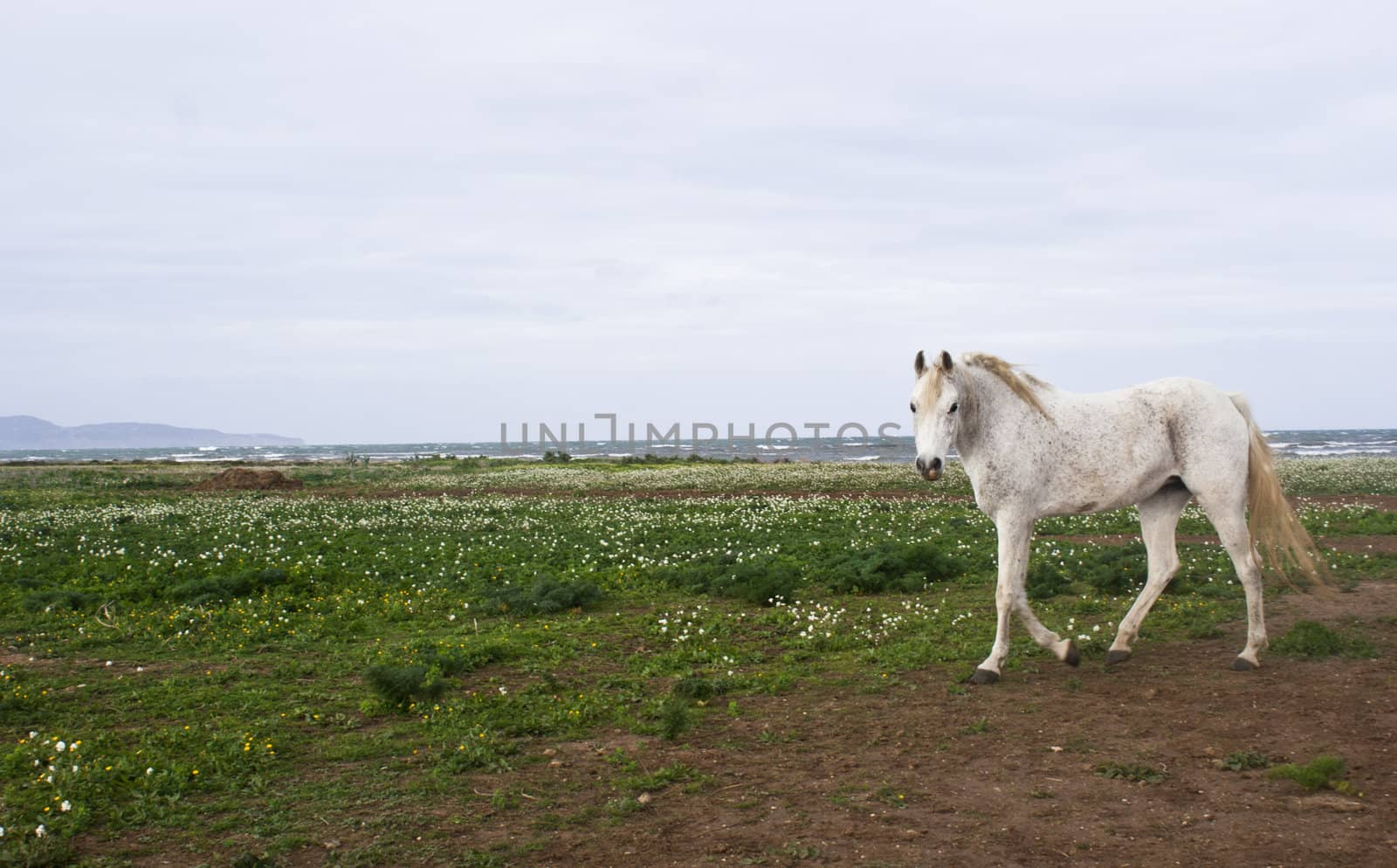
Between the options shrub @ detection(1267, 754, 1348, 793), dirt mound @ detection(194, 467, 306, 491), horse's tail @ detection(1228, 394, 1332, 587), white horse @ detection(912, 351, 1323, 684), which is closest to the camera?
shrub @ detection(1267, 754, 1348, 793)

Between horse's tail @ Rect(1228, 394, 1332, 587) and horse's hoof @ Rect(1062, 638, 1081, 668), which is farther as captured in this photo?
horse's tail @ Rect(1228, 394, 1332, 587)

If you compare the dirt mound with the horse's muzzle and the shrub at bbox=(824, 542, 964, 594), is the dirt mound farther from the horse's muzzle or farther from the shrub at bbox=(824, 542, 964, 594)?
the horse's muzzle

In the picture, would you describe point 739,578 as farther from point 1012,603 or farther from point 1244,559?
point 1244,559

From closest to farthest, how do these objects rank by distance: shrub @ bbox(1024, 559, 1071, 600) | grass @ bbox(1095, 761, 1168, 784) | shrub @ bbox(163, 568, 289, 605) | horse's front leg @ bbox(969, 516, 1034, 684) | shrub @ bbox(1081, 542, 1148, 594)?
1. grass @ bbox(1095, 761, 1168, 784)
2. horse's front leg @ bbox(969, 516, 1034, 684)
3. shrub @ bbox(1024, 559, 1071, 600)
4. shrub @ bbox(1081, 542, 1148, 594)
5. shrub @ bbox(163, 568, 289, 605)

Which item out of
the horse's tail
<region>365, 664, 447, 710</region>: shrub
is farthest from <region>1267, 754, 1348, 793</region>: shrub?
<region>365, 664, 447, 710</region>: shrub

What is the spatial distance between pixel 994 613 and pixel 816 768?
621cm

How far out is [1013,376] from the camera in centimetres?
925

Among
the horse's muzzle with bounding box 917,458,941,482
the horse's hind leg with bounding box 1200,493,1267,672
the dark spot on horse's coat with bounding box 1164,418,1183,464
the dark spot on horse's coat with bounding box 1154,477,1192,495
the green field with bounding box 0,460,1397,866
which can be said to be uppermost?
the dark spot on horse's coat with bounding box 1164,418,1183,464

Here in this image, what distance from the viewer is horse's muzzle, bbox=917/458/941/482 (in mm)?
8125

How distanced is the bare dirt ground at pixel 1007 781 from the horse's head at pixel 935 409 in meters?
2.28

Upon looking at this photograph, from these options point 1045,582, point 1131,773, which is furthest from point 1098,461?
point 1045,582

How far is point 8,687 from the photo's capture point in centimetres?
855

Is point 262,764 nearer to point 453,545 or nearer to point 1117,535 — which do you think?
point 453,545

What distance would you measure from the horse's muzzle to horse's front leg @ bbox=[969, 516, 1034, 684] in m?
1.13
